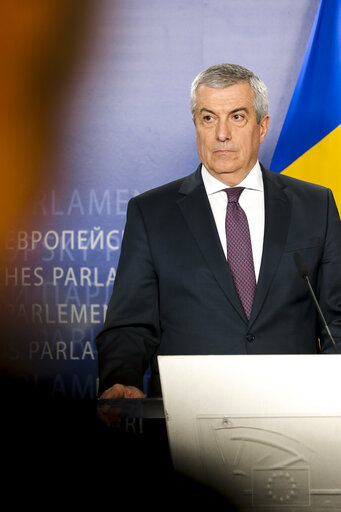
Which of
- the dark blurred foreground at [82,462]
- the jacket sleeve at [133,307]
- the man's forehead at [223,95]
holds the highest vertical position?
Result: the man's forehead at [223,95]

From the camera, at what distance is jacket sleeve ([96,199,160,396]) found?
1.82 m

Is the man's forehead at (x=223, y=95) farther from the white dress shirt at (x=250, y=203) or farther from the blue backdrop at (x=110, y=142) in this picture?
the blue backdrop at (x=110, y=142)

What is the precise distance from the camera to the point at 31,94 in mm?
3002

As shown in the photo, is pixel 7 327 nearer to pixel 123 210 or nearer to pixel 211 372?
pixel 123 210

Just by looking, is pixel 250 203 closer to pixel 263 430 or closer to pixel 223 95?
pixel 223 95

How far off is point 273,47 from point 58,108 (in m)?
0.93

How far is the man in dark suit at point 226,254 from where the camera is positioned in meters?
1.99

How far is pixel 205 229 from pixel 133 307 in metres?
0.31

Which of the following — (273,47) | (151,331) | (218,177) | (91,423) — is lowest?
(91,423)

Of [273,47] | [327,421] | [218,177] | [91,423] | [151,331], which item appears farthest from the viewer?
[273,47]

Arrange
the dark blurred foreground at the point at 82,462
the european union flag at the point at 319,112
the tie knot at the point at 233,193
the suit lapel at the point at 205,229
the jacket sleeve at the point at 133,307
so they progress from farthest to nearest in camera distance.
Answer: the european union flag at the point at 319,112 < the tie knot at the point at 233,193 < the suit lapel at the point at 205,229 < the jacket sleeve at the point at 133,307 < the dark blurred foreground at the point at 82,462

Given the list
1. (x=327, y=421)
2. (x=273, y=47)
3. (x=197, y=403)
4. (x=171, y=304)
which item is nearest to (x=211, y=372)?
(x=197, y=403)

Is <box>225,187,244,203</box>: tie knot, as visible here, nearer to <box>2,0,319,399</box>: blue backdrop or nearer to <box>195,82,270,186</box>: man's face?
<box>195,82,270,186</box>: man's face

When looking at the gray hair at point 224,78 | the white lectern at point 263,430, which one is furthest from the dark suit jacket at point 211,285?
the white lectern at point 263,430
